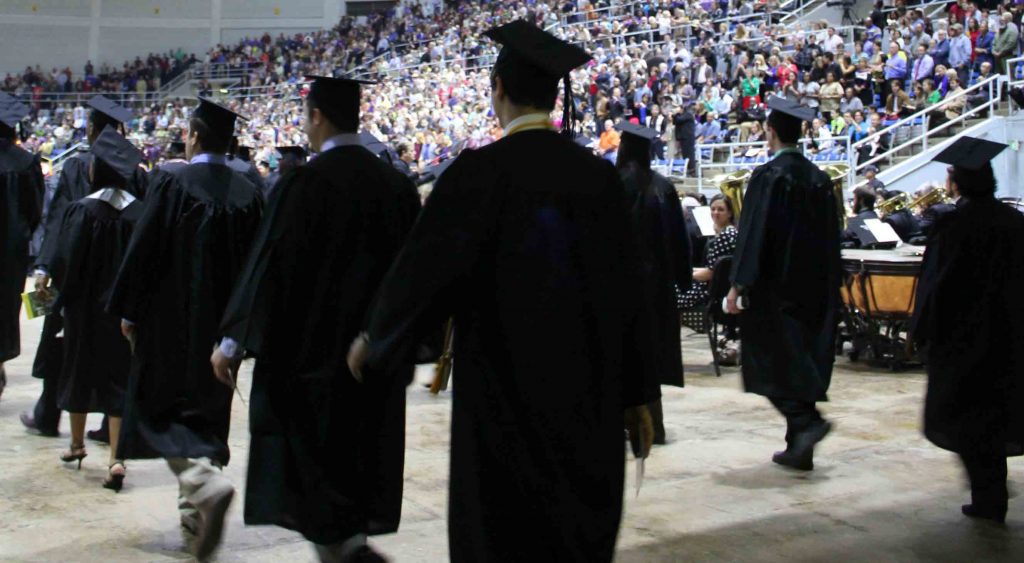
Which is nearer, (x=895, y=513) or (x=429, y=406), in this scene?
(x=895, y=513)

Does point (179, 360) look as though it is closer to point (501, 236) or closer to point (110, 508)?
point (110, 508)

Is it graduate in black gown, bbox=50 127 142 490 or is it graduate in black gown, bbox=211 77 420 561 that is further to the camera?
graduate in black gown, bbox=50 127 142 490

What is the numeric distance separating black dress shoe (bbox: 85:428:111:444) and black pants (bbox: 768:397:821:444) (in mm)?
3626

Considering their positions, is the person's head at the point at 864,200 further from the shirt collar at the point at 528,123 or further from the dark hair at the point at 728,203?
the shirt collar at the point at 528,123

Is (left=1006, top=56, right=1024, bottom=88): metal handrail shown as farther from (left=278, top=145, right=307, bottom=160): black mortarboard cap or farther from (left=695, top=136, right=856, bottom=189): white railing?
(left=278, top=145, right=307, bottom=160): black mortarboard cap

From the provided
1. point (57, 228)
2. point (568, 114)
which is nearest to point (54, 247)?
point (57, 228)

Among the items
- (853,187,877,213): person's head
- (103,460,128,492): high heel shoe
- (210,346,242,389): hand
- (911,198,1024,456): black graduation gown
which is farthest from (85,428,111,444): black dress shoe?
(853,187,877,213): person's head

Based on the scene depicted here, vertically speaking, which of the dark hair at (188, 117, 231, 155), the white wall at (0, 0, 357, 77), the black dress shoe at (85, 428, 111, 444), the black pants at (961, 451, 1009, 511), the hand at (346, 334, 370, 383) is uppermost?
the white wall at (0, 0, 357, 77)

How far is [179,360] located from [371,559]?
1260 millimetres

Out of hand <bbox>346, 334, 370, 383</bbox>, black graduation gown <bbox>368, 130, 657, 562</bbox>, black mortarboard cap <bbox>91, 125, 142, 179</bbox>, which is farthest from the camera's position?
black mortarboard cap <bbox>91, 125, 142, 179</bbox>

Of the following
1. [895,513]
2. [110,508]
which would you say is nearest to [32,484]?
[110,508]

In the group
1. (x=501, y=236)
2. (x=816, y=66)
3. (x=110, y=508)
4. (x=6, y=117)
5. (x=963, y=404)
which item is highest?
(x=816, y=66)

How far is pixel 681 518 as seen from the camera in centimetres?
489

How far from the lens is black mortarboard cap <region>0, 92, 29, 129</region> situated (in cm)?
679
